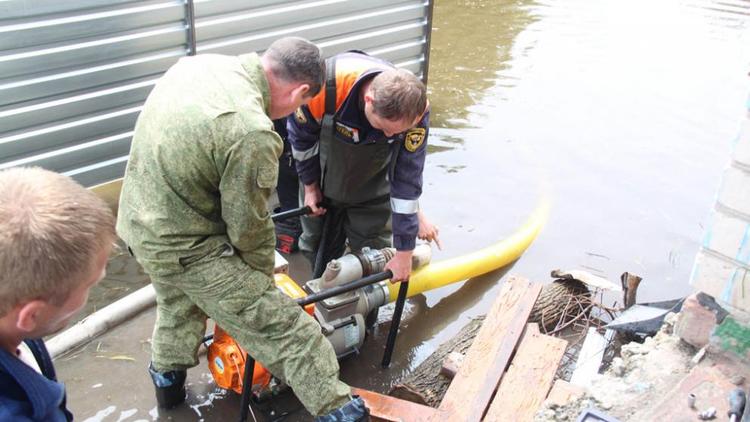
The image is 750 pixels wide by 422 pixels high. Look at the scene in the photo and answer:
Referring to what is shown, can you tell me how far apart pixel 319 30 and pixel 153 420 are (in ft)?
12.1

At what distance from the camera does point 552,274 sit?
4.42 m

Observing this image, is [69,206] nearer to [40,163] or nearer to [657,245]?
[40,163]

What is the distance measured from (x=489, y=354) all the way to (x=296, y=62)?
1.84 m

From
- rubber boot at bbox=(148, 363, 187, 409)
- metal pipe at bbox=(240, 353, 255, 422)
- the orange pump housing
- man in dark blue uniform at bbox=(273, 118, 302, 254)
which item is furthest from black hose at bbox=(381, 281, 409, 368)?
man in dark blue uniform at bbox=(273, 118, 302, 254)

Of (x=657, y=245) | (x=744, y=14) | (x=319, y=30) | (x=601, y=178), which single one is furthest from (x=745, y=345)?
(x=744, y=14)

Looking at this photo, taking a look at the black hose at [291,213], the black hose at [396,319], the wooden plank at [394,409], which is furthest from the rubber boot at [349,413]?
the black hose at [291,213]

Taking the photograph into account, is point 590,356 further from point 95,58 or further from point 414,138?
point 95,58

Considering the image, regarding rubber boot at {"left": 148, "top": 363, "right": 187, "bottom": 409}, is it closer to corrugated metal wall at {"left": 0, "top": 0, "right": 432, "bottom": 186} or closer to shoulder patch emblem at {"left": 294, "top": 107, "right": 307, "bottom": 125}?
shoulder patch emblem at {"left": 294, "top": 107, "right": 307, "bottom": 125}

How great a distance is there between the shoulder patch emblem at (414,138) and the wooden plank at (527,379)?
1.24 meters

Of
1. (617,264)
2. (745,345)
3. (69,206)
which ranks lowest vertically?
(617,264)

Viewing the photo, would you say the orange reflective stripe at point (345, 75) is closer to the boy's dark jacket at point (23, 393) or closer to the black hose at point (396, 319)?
the black hose at point (396, 319)

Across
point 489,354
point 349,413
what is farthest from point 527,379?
point 349,413

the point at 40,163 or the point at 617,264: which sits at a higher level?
the point at 40,163

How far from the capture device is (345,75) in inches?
133
